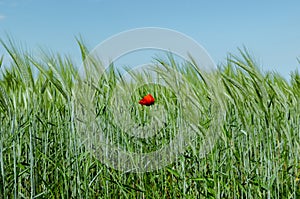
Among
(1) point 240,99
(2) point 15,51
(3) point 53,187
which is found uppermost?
(2) point 15,51

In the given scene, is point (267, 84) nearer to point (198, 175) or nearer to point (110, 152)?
Answer: point (198, 175)

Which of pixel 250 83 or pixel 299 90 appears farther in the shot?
pixel 299 90

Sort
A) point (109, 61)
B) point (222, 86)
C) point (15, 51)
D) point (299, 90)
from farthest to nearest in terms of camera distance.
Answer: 1. point (299, 90)
2. point (109, 61)
3. point (222, 86)
4. point (15, 51)

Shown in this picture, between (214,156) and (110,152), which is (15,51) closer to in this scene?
(110,152)

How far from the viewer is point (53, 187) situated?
133 centimetres

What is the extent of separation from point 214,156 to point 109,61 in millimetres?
422

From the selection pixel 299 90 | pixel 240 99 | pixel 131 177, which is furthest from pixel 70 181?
pixel 299 90

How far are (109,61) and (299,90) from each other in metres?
0.78

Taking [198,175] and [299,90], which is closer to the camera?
[198,175]

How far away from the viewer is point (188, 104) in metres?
1.30

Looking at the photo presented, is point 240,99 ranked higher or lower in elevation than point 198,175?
higher

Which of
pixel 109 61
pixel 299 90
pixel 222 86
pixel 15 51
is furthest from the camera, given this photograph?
pixel 299 90

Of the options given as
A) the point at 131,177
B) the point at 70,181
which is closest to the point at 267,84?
the point at 131,177

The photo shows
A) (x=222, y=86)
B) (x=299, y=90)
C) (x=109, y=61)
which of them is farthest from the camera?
(x=299, y=90)
